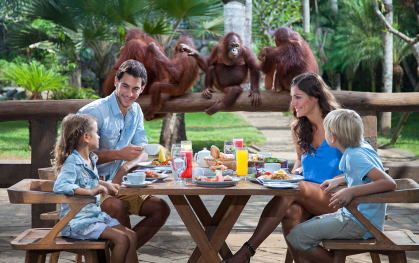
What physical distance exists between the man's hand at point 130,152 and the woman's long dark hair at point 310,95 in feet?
2.38

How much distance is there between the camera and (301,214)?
344cm

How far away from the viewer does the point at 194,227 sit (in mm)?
3305

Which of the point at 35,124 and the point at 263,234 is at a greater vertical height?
the point at 35,124

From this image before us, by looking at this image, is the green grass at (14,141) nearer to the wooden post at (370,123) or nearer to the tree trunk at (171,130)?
the tree trunk at (171,130)

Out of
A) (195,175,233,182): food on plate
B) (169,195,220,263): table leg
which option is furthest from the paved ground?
(195,175,233,182): food on plate

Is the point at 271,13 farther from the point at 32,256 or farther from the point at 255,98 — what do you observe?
the point at 32,256

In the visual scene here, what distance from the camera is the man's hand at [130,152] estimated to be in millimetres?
3613

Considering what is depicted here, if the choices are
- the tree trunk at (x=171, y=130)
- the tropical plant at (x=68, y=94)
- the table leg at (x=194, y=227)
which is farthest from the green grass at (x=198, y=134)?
the table leg at (x=194, y=227)

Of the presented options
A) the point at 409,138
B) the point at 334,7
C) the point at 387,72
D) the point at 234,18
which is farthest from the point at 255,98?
the point at 334,7

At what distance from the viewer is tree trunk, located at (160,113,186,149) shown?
396 inches

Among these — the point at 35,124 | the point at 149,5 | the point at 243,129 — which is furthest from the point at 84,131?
the point at 243,129

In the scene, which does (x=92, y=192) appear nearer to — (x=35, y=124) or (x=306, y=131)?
(x=306, y=131)

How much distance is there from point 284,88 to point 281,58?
0.61 ft

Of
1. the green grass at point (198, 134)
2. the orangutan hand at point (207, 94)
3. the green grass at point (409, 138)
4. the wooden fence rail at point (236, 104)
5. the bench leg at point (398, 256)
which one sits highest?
the orangutan hand at point (207, 94)
